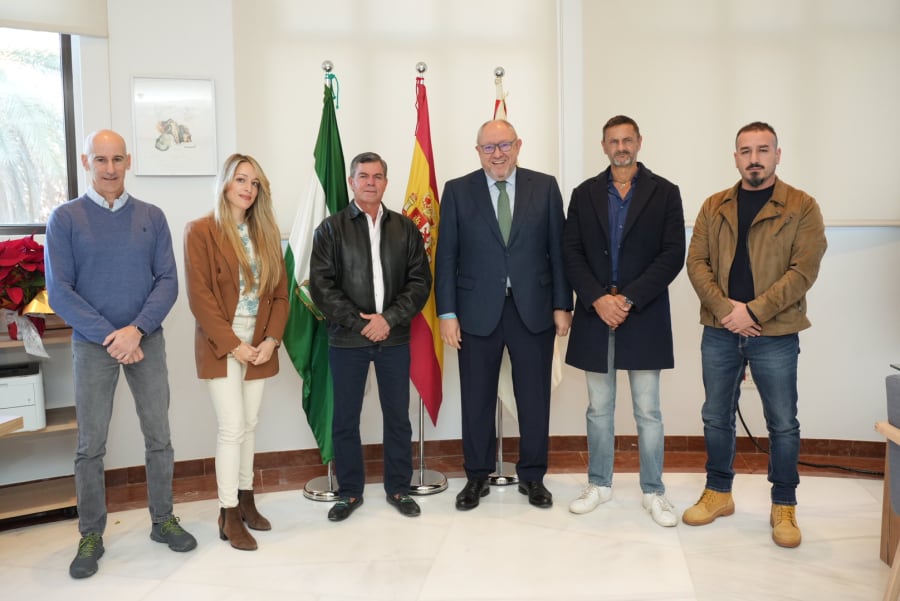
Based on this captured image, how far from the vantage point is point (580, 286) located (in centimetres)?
324

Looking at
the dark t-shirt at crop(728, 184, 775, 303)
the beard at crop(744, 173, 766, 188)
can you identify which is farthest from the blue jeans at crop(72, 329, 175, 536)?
the beard at crop(744, 173, 766, 188)

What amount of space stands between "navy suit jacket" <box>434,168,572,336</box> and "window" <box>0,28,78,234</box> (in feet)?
6.43

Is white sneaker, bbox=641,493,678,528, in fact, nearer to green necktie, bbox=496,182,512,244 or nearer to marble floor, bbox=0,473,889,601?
marble floor, bbox=0,473,889,601

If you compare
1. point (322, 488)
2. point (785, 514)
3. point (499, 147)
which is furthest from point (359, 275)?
point (785, 514)

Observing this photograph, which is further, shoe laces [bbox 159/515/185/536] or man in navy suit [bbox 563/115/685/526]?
man in navy suit [bbox 563/115/685/526]

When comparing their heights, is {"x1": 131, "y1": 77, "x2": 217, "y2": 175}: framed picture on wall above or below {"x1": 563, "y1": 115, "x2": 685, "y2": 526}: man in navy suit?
above

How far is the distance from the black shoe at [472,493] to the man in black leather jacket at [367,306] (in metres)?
0.21

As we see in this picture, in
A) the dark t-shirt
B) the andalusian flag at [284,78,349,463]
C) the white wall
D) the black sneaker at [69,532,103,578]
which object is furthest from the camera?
the white wall

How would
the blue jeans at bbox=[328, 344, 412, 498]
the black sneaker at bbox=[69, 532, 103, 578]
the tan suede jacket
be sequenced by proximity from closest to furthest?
the black sneaker at bbox=[69, 532, 103, 578]
the tan suede jacket
the blue jeans at bbox=[328, 344, 412, 498]

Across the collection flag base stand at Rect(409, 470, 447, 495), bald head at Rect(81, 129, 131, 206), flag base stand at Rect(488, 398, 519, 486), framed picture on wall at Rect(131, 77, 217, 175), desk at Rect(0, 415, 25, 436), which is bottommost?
flag base stand at Rect(409, 470, 447, 495)

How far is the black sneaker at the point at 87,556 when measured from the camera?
2.77 metres

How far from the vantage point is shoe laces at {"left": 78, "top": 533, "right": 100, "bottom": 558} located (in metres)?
2.83

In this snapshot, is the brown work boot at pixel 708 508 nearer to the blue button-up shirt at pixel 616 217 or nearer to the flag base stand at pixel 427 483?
the blue button-up shirt at pixel 616 217

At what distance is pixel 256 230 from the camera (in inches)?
122
